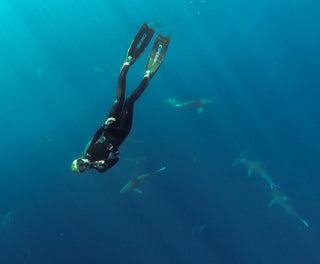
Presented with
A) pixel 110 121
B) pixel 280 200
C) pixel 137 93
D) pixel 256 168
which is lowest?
pixel 280 200

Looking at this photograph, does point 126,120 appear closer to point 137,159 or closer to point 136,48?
point 136,48

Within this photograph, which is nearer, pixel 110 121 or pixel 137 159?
pixel 110 121

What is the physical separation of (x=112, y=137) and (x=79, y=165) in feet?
3.39

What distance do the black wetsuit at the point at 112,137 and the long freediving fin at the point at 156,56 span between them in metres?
0.97

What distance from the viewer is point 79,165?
4.82 metres

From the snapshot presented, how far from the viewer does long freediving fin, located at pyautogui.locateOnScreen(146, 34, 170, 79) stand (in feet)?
24.6

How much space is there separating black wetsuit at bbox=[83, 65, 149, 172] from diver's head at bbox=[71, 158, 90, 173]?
4.3 inches

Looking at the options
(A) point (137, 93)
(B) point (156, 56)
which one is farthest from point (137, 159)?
(A) point (137, 93)

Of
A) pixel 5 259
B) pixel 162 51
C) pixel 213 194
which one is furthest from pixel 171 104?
pixel 5 259

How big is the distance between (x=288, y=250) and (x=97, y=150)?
15.2 metres

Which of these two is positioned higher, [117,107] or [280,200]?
[117,107]

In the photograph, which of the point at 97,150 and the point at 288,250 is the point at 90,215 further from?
the point at 97,150

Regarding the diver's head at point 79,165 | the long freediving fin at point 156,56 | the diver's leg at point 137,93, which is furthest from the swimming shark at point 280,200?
the diver's head at point 79,165

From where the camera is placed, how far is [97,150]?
536cm
